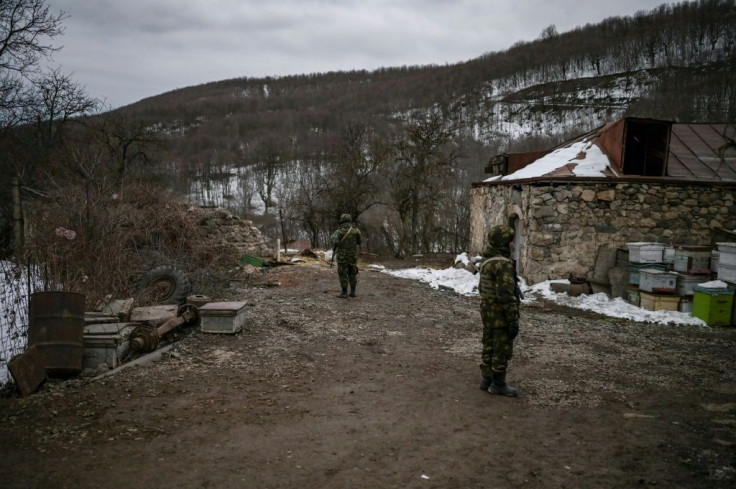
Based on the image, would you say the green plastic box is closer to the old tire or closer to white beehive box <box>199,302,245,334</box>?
white beehive box <box>199,302,245,334</box>

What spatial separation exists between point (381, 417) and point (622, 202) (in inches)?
397

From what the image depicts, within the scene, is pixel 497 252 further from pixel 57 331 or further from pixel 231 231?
pixel 231 231

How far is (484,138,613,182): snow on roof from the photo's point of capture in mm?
11852

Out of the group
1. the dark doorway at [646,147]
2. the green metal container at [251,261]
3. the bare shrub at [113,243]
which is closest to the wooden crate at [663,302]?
the dark doorway at [646,147]

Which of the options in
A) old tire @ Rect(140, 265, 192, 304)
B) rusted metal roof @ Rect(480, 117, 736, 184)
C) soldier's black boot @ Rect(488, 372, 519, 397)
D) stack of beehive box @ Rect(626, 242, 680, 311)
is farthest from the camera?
rusted metal roof @ Rect(480, 117, 736, 184)

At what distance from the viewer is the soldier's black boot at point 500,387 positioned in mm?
4996

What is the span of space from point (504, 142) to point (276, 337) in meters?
46.7

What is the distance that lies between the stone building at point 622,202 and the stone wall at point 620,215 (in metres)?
0.02

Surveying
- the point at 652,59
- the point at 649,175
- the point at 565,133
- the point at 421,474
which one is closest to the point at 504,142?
the point at 565,133

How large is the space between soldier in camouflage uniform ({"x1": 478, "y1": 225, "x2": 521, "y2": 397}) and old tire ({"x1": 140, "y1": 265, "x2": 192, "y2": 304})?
21.2ft

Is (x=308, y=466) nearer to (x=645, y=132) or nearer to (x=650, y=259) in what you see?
(x=650, y=259)

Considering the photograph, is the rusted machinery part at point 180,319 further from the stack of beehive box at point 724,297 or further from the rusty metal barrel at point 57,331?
the stack of beehive box at point 724,297

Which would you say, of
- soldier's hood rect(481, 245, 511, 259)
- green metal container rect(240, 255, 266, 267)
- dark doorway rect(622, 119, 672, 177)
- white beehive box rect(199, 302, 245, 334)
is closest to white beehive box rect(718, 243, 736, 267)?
dark doorway rect(622, 119, 672, 177)

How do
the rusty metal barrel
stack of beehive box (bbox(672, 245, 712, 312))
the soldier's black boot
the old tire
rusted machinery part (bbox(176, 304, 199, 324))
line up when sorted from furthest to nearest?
stack of beehive box (bbox(672, 245, 712, 312)) → the old tire → rusted machinery part (bbox(176, 304, 199, 324)) → the rusty metal barrel → the soldier's black boot
